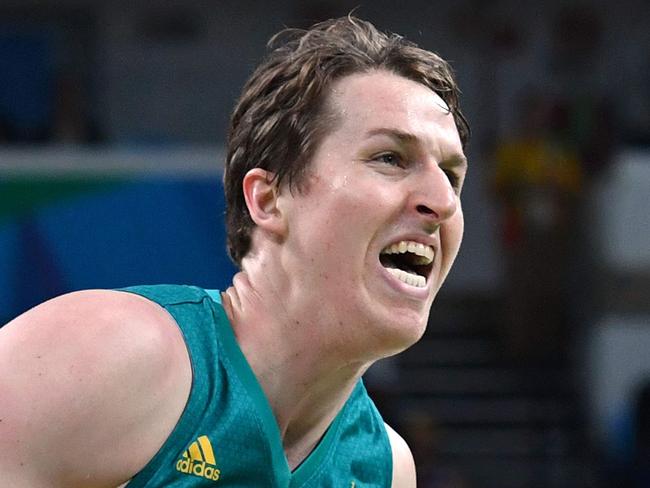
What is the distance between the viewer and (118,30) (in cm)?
1169

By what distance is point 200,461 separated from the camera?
2.72m

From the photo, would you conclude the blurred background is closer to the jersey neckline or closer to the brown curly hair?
the brown curly hair

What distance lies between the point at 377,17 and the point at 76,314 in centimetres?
958

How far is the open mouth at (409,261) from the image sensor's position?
9.30 ft

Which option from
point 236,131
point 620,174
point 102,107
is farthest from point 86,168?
point 236,131

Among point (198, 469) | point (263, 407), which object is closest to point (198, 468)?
point (198, 469)

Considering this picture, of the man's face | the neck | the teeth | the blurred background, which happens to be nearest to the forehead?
the man's face

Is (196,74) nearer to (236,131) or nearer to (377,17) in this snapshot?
(377,17)

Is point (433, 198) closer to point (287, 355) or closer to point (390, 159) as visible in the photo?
point (390, 159)

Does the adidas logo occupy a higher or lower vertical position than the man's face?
lower

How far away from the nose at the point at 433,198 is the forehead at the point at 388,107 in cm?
9

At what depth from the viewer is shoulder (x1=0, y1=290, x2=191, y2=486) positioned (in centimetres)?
251

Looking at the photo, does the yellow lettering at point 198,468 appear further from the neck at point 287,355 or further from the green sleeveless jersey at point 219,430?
the neck at point 287,355

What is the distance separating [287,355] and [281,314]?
0.30 ft
